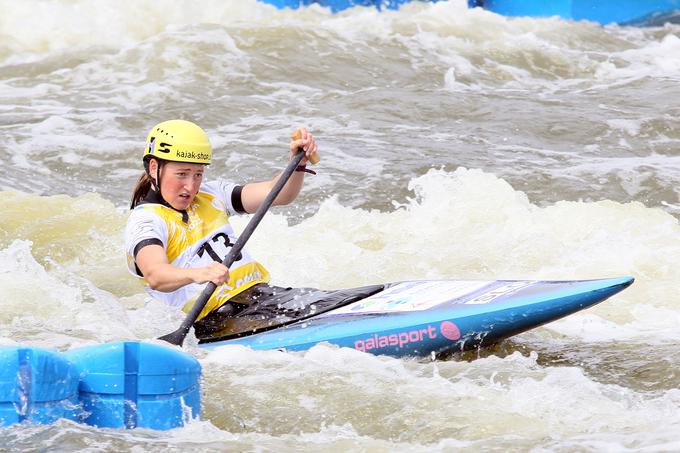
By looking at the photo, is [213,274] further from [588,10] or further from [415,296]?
[588,10]

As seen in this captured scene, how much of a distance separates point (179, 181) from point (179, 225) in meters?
0.19

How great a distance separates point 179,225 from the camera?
485cm

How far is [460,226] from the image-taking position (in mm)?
7312

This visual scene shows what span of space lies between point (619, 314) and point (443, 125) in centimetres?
Result: 548

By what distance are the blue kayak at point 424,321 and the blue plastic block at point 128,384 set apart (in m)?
1.27

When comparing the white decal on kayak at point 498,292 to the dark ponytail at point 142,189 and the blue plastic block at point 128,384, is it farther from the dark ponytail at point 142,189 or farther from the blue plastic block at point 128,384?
the blue plastic block at point 128,384

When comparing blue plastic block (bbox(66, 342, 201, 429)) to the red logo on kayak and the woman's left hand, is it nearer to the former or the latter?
the red logo on kayak

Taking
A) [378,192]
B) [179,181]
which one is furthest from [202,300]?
[378,192]

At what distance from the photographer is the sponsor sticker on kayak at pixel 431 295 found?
4930 millimetres

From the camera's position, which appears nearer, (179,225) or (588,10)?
(179,225)

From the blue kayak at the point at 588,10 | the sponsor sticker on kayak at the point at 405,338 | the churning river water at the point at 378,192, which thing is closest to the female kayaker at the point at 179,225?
the churning river water at the point at 378,192

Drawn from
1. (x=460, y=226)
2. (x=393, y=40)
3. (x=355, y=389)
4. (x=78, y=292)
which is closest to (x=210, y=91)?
(x=393, y=40)

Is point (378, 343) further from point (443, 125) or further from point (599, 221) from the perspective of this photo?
point (443, 125)

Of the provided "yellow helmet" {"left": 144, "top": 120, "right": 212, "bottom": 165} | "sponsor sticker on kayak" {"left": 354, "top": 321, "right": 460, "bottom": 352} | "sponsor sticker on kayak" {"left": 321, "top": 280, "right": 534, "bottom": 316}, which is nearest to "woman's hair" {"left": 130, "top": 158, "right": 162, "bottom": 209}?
"yellow helmet" {"left": 144, "top": 120, "right": 212, "bottom": 165}
